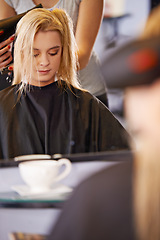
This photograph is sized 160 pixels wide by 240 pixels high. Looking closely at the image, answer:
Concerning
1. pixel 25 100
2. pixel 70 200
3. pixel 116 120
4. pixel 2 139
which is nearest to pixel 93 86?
pixel 116 120

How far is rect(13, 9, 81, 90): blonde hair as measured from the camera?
1.68 metres

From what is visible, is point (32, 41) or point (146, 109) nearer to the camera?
point (146, 109)

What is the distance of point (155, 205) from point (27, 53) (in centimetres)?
115

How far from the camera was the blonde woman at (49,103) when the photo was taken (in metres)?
1.69

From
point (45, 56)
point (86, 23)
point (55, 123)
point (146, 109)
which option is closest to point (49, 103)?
point (55, 123)

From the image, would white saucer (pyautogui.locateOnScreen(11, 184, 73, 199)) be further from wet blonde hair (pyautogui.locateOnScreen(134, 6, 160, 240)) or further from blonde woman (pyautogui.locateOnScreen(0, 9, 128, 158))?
wet blonde hair (pyautogui.locateOnScreen(134, 6, 160, 240))

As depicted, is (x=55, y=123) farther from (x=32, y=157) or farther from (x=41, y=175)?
(x=41, y=175)

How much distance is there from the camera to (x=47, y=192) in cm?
136

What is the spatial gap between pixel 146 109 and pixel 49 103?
1.06 meters

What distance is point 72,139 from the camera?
1.72 m

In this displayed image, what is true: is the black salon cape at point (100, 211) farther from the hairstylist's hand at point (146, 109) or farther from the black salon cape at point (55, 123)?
the black salon cape at point (55, 123)

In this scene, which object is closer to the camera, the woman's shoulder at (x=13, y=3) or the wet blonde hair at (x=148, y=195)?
the wet blonde hair at (x=148, y=195)

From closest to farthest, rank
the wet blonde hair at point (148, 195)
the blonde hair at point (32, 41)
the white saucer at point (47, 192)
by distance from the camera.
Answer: the wet blonde hair at point (148, 195)
the white saucer at point (47, 192)
the blonde hair at point (32, 41)

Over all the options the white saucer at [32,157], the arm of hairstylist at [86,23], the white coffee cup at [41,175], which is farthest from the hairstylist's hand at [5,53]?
the white coffee cup at [41,175]
